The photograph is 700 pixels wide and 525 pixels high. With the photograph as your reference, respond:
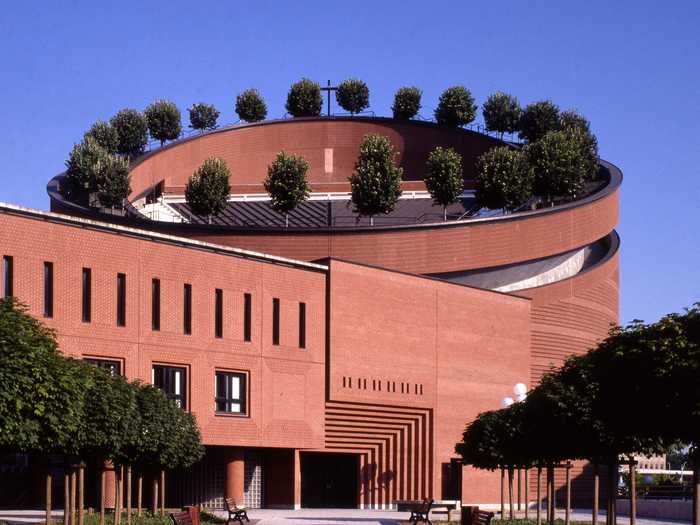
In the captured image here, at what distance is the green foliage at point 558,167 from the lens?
64.2 metres

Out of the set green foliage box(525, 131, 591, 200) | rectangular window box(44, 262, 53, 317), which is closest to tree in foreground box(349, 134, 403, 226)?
green foliage box(525, 131, 591, 200)

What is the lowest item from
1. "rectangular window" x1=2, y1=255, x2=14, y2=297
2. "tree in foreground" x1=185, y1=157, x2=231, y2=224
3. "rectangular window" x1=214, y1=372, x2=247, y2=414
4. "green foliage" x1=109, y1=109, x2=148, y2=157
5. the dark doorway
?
the dark doorway

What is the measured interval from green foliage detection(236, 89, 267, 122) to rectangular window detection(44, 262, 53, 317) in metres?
42.0

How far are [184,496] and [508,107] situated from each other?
38.5m

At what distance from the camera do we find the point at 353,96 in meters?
82.4

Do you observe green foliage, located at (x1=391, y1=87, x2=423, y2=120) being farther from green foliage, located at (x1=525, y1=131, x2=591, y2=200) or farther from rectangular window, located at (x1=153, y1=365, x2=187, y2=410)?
rectangular window, located at (x1=153, y1=365, x2=187, y2=410)

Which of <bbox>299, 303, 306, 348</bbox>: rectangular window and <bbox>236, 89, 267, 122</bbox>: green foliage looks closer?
<bbox>299, 303, 306, 348</bbox>: rectangular window

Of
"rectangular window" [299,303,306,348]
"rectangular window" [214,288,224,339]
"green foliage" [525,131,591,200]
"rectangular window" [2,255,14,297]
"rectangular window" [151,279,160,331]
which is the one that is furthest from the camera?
"green foliage" [525,131,591,200]

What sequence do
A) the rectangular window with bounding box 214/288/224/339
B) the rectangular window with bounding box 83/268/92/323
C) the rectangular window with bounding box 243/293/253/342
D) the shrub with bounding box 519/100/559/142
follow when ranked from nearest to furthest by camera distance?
the rectangular window with bounding box 83/268/92/323
the rectangular window with bounding box 214/288/224/339
the rectangular window with bounding box 243/293/253/342
the shrub with bounding box 519/100/559/142

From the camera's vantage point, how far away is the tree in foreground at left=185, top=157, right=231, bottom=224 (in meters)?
61.9

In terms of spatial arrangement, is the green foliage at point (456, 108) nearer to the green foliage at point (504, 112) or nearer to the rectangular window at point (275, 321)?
the green foliage at point (504, 112)

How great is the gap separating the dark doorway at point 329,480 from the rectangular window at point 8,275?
16919mm

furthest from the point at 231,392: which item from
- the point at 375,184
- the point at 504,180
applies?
the point at 504,180

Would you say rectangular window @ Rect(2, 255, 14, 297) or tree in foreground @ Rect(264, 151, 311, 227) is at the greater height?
tree in foreground @ Rect(264, 151, 311, 227)
